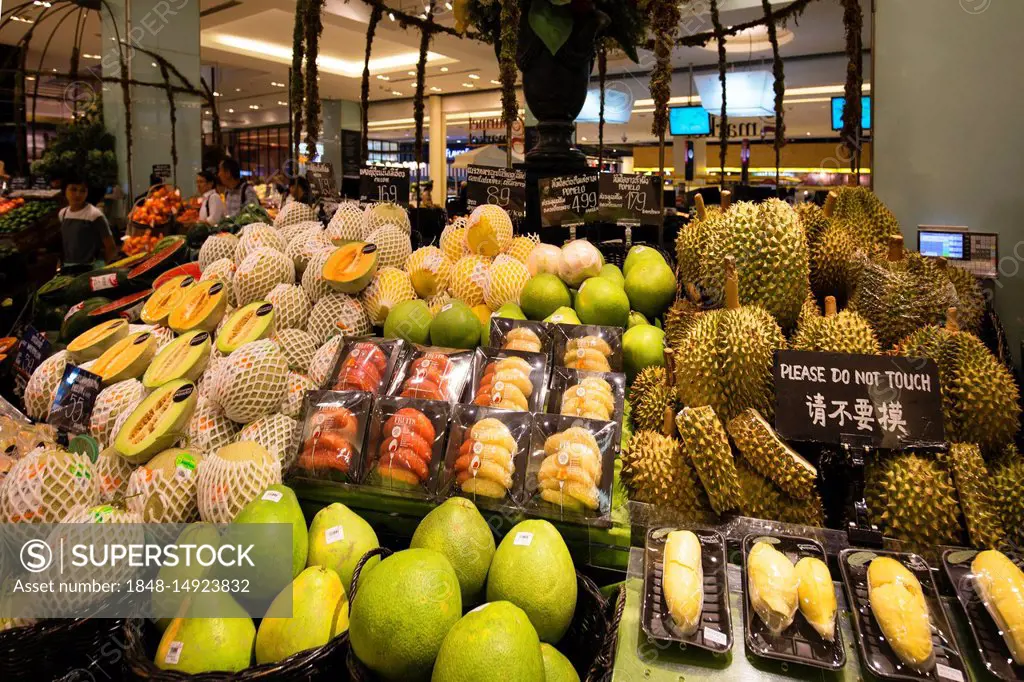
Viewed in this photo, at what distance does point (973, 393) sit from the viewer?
142cm

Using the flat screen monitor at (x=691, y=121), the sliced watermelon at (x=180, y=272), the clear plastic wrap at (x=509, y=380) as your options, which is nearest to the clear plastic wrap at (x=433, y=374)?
the clear plastic wrap at (x=509, y=380)

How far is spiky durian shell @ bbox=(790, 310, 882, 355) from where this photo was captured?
5.08 ft

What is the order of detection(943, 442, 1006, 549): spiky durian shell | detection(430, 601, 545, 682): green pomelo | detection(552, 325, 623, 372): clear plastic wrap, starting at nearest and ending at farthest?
detection(430, 601, 545, 682): green pomelo < detection(943, 442, 1006, 549): spiky durian shell < detection(552, 325, 623, 372): clear plastic wrap

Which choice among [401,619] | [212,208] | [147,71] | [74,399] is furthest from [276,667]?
[147,71]

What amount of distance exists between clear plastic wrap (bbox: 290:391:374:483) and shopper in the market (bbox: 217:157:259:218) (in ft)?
18.7

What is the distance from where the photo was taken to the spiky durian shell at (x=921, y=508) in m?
1.34

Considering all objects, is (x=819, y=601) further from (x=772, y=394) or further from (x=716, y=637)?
(x=772, y=394)

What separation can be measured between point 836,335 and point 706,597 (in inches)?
29.8

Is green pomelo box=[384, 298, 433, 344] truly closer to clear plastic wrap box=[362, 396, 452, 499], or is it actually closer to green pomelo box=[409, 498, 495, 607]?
clear plastic wrap box=[362, 396, 452, 499]

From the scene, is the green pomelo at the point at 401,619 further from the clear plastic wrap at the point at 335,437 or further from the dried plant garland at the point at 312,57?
the dried plant garland at the point at 312,57

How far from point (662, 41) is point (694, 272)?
817 millimetres

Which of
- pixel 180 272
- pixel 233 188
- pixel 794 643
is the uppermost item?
pixel 233 188

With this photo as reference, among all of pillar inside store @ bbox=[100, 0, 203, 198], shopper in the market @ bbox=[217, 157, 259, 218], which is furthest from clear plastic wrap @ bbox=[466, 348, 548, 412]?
pillar inside store @ bbox=[100, 0, 203, 198]

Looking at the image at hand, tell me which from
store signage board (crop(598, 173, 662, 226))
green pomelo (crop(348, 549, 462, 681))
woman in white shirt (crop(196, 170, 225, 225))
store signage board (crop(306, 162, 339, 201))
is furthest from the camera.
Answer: woman in white shirt (crop(196, 170, 225, 225))
